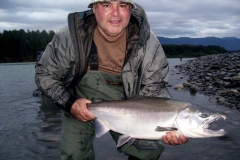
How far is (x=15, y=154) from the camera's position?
4.42 m

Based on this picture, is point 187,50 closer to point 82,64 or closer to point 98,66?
point 98,66

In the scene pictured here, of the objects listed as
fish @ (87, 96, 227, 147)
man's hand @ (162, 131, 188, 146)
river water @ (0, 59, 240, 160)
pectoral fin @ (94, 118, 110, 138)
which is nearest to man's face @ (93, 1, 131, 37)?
fish @ (87, 96, 227, 147)

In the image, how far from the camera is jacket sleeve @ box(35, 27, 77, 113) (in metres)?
3.34

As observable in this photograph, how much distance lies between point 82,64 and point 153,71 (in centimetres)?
97

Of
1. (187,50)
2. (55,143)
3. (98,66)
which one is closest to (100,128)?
(98,66)

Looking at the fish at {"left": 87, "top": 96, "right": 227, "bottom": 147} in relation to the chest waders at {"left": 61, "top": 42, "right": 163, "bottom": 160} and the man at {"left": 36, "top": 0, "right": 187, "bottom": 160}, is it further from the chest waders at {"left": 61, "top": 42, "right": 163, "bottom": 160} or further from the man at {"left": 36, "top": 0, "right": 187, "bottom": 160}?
the chest waders at {"left": 61, "top": 42, "right": 163, "bottom": 160}

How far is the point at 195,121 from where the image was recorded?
2.84 meters

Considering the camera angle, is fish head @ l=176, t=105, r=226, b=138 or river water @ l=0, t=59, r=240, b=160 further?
river water @ l=0, t=59, r=240, b=160

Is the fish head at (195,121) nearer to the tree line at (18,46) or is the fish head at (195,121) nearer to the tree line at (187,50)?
the tree line at (18,46)

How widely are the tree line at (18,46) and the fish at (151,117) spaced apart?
298ft

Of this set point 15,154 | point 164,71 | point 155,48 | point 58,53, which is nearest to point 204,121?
point 164,71

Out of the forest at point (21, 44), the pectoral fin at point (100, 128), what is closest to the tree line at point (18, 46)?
the forest at point (21, 44)

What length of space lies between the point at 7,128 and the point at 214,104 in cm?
554

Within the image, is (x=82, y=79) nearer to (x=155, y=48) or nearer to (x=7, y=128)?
(x=155, y=48)
